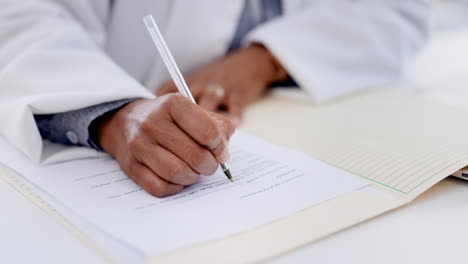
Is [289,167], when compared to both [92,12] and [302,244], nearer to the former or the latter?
[302,244]

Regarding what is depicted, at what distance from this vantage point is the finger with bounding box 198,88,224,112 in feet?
2.39

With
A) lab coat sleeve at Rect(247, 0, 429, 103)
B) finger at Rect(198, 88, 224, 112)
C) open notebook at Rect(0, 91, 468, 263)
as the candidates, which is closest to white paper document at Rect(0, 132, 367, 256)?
open notebook at Rect(0, 91, 468, 263)

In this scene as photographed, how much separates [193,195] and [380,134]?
0.28 m

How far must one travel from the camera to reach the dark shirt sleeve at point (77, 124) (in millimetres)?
522

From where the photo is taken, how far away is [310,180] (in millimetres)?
450

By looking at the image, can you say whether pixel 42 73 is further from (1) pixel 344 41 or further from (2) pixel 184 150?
(1) pixel 344 41

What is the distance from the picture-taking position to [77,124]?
529mm

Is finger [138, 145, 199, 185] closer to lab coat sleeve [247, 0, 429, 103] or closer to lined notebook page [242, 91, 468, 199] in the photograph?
lined notebook page [242, 91, 468, 199]

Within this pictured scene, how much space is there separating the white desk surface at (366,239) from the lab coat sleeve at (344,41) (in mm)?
376

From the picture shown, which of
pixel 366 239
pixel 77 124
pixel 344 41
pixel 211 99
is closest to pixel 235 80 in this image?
pixel 211 99

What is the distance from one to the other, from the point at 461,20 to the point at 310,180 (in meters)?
1.26

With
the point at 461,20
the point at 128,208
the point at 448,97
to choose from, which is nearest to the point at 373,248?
the point at 128,208

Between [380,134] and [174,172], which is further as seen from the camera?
[380,134]

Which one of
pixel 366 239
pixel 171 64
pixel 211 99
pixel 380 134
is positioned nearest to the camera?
pixel 366 239
